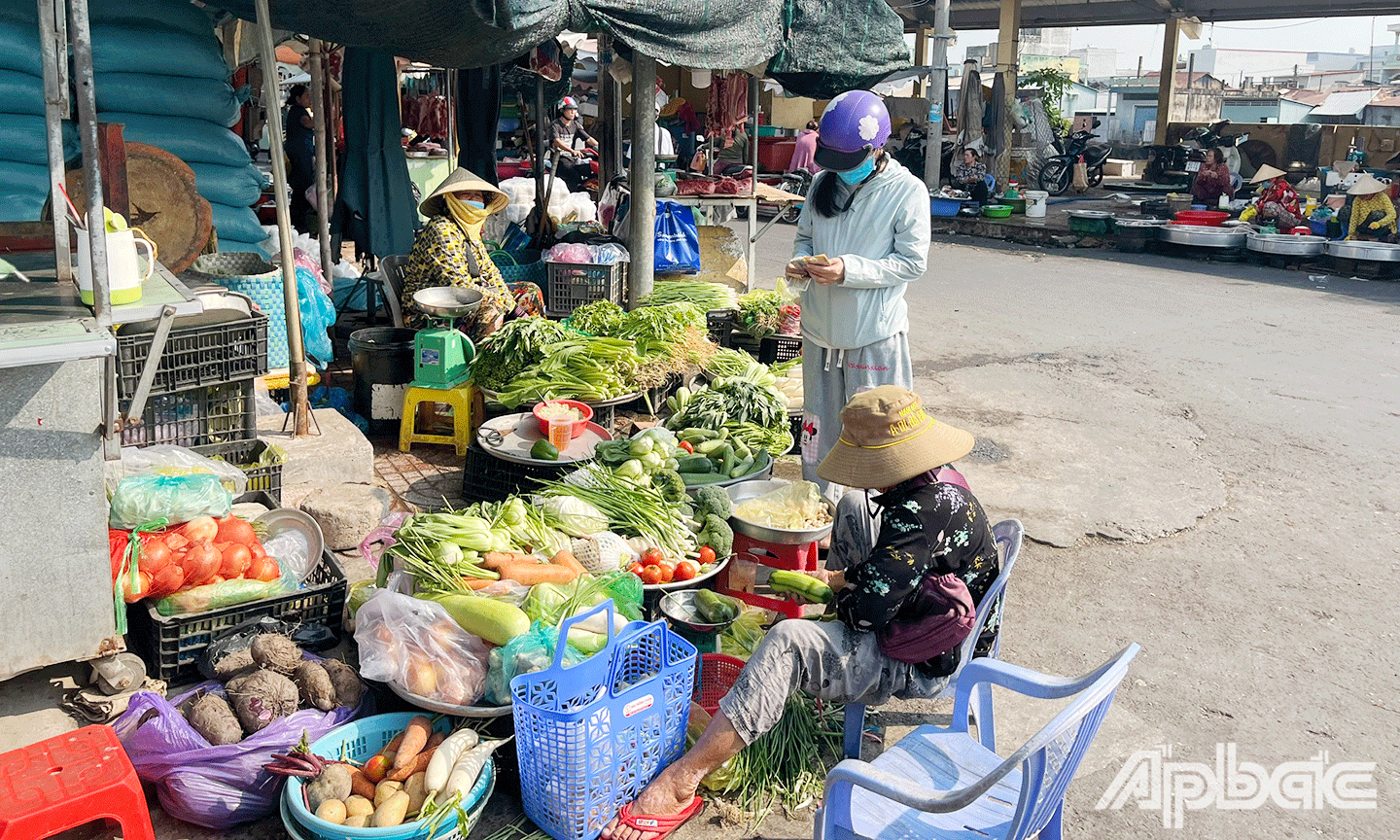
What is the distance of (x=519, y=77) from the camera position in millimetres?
11625

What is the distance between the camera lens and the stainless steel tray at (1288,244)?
14.6m

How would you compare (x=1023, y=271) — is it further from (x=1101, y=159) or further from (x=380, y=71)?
(x=1101, y=159)

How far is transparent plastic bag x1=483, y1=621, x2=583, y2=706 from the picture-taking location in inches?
129

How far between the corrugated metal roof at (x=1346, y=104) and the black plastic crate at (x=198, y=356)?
41290 mm

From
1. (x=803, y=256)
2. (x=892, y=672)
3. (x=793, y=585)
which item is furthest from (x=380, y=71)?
(x=892, y=672)

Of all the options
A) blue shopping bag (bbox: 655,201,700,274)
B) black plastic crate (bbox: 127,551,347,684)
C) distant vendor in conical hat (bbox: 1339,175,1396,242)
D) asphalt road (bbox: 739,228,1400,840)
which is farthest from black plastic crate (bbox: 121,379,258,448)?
distant vendor in conical hat (bbox: 1339,175,1396,242)

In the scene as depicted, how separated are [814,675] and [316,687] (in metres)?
1.60

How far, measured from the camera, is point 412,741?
3.17 meters

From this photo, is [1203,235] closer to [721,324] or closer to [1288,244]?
[1288,244]

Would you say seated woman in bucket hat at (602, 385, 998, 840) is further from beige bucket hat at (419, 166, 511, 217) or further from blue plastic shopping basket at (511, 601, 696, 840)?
beige bucket hat at (419, 166, 511, 217)

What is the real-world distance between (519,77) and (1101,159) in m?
19.0

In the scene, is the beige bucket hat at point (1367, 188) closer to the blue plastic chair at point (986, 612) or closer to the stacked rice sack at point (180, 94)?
the blue plastic chair at point (986, 612)

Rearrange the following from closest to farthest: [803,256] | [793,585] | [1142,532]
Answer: [793,585]
[803,256]
[1142,532]

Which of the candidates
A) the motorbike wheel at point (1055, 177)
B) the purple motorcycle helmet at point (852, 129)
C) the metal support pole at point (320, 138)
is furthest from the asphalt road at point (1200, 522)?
the motorbike wheel at point (1055, 177)
